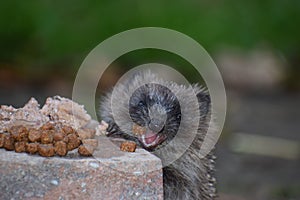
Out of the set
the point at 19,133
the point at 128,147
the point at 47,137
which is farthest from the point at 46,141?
the point at 128,147

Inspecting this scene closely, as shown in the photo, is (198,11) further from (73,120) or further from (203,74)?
(73,120)

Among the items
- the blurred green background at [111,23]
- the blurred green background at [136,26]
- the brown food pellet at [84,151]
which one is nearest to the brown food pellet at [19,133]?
the brown food pellet at [84,151]

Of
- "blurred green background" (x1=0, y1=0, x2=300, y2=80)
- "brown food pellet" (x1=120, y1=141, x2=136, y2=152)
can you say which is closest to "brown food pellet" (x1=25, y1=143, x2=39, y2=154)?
"brown food pellet" (x1=120, y1=141, x2=136, y2=152)

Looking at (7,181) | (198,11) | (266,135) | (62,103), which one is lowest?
(7,181)

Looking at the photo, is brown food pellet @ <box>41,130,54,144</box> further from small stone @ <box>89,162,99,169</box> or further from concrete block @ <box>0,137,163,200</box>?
small stone @ <box>89,162,99,169</box>

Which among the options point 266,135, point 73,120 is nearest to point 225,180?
point 266,135

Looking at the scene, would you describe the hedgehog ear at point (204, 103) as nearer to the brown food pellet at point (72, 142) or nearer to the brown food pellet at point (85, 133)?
the brown food pellet at point (85, 133)

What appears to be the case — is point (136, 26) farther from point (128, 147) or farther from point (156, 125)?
point (128, 147)
